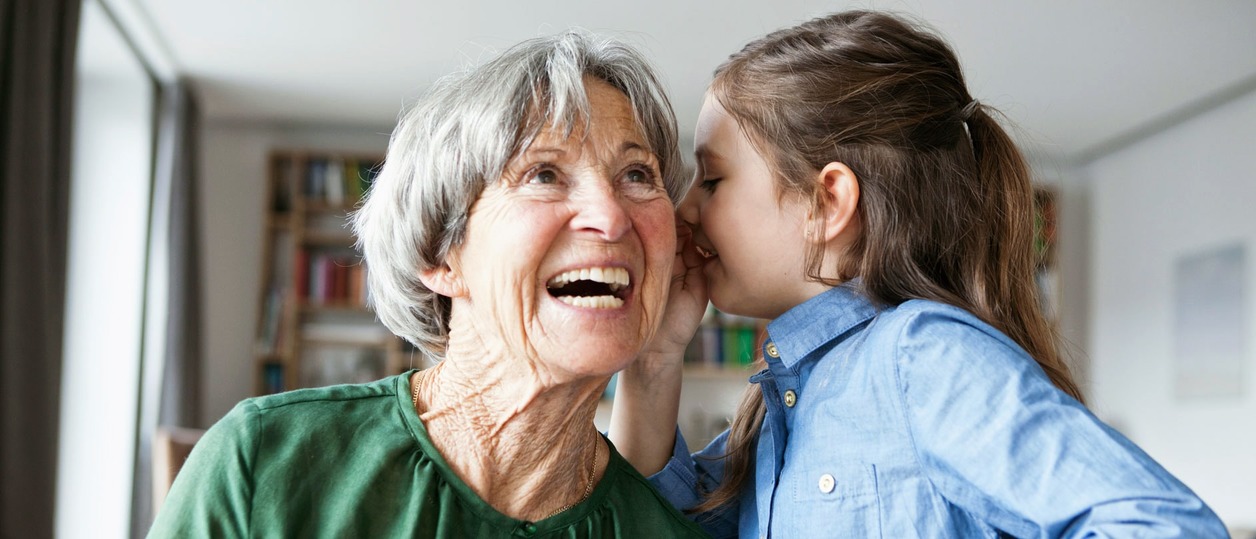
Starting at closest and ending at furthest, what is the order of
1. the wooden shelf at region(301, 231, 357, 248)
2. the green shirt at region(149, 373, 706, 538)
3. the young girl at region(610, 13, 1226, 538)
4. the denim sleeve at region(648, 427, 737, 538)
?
the green shirt at region(149, 373, 706, 538), the young girl at region(610, 13, 1226, 538), the denim sleeve at region(648, 427, 737, 538), the wooden shelf at region(301, 231, 357, 248)

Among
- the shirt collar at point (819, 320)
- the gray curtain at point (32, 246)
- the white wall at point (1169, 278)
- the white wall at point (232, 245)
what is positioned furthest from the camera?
the white wall at point (232, 245)

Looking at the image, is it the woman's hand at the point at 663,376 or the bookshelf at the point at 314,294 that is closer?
the woman's hand at the point at 663,376

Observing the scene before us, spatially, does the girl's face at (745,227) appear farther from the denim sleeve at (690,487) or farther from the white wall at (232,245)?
the white wall at (232,245)

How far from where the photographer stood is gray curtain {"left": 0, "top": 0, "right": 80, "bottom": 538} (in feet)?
11.7

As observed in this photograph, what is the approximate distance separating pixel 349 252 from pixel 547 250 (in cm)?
618

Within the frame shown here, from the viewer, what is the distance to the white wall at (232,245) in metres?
7.14

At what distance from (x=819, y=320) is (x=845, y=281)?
9cm

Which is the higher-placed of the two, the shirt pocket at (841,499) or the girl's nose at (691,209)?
the girl's nose at (691,209)

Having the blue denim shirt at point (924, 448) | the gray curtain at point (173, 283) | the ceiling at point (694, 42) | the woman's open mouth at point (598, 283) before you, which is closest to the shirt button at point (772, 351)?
the blue denim shirt at point (924, 448)

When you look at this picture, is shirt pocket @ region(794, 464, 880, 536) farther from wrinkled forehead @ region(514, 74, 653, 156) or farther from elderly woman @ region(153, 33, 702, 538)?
wrinkled forehead @ region(514, 74, 653, 156)

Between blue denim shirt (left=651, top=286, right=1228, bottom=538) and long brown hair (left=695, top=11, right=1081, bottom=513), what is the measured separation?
9cm

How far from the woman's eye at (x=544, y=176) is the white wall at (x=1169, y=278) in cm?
508

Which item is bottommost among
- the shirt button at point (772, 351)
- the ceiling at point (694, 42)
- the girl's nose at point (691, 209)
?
the shirt button at point (772, 351)

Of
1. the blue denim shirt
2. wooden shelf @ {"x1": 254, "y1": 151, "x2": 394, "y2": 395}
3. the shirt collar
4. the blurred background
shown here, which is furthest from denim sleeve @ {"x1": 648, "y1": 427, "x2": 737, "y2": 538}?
wooden shelf @ {"x1": 254, "y1": 151, "x2": 394, "y2": 395}
